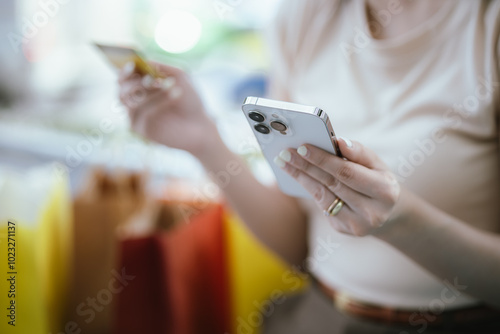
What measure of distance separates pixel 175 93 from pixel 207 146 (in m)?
0.10

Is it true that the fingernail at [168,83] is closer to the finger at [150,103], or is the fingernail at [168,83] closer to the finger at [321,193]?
the finger at [150,103]

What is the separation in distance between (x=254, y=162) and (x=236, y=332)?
0.41 meters

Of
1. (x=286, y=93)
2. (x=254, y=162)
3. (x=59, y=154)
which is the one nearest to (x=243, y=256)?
(x=254, y=162)

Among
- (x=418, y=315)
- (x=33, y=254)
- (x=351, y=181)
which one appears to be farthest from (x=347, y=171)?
(x=33, y=254)

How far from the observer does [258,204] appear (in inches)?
30.9

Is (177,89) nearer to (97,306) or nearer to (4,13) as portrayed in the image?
(97,306)

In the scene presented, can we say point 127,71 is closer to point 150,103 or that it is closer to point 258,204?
point 150,103

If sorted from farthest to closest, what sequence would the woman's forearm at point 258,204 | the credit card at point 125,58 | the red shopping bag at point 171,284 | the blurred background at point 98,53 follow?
the blurred background at point 98,53
the red shopping bag at point 171,284
the woman's forearm at point 258,204
the credit card at point 125,58

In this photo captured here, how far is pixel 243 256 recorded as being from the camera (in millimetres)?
1008

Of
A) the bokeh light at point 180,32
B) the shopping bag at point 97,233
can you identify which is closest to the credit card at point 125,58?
the shopping bag at point 97,233

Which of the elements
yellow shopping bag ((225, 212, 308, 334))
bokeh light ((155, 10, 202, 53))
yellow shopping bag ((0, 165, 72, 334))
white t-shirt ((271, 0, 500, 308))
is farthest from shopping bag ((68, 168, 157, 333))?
bokeh light ((155, 10, 202, 53))

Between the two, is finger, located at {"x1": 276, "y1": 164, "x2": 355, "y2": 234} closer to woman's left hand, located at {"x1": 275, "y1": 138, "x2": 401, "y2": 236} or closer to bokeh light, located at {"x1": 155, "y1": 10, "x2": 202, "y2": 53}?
woman's left hand, located at {"x1": 275, "y1": 138, "x2": 401, "y2": 236}

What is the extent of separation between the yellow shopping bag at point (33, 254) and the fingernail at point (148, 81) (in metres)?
0.28

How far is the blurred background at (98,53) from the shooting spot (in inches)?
65.0
